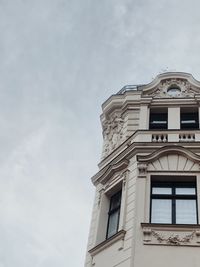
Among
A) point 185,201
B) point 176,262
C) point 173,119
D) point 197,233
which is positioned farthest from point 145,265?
point 173,119

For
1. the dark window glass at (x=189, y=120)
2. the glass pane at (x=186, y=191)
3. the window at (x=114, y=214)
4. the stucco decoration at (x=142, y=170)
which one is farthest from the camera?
the dark window glass at (x=189, y=120)

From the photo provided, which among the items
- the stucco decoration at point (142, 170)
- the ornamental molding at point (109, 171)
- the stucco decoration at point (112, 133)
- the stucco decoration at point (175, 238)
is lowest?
the stucco decoration at point (175, 238)

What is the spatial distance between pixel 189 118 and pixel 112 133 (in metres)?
3.34

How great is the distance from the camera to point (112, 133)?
20.5m

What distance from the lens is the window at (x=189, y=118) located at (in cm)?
1912

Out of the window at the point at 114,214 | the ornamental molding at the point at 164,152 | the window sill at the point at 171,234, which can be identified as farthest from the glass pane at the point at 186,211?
the window at the point at 114,214

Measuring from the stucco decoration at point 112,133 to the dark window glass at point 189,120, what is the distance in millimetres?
2565

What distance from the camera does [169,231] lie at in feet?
47.3

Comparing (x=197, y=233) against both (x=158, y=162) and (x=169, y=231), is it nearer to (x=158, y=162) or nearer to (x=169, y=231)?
(x=169, y=231)

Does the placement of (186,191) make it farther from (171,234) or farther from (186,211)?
(171,234)

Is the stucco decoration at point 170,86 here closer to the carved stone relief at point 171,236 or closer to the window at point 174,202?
the window at point 174,202

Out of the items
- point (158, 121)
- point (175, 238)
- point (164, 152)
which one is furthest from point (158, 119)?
point (175, 238)

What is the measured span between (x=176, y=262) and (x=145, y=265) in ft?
2.90

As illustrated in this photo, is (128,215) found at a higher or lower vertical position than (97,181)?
lower
